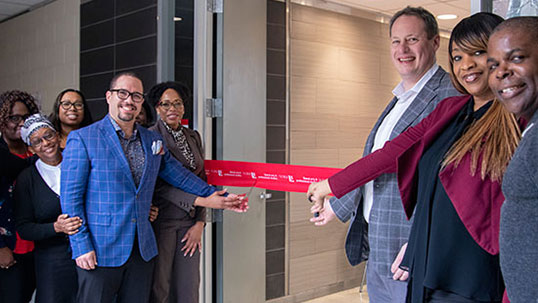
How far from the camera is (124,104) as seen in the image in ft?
8.77

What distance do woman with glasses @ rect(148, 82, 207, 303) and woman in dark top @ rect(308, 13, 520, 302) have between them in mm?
1675

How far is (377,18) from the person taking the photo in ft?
10.4

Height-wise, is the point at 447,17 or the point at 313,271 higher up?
the point at 447,17

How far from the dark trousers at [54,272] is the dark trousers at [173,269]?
1.77ft

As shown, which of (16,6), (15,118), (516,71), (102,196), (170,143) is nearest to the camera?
(516,71)

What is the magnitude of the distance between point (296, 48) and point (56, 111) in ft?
5.04

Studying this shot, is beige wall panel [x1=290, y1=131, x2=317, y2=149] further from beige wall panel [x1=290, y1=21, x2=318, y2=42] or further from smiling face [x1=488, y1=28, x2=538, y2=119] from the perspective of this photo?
smiling face [x1=488, y1=28, x2=538, y2=119]

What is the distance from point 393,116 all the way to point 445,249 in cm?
79

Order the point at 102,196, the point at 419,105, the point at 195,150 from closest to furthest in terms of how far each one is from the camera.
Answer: the point at 419,105 → the point at 102,196 → the point at 195,150

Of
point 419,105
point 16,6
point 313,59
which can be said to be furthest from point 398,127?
point 16,6

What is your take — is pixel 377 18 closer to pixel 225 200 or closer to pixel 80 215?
pixel 225 200

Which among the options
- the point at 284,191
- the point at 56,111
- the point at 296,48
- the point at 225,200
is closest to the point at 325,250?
the point at 284,191

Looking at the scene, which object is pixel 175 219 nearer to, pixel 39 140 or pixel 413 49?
pixel 39 140

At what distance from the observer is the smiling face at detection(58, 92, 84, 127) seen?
300 centimetres
